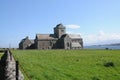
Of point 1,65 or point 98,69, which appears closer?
point 1,65

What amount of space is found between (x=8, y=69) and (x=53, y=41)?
145m

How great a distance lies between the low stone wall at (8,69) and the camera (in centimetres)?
422

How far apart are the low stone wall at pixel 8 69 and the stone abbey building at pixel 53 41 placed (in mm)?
140072

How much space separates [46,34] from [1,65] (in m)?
144

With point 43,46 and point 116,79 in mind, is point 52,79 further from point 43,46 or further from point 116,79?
point 43,46

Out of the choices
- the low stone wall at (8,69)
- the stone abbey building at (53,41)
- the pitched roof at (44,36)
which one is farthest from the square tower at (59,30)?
the low stone wall at (8,69)

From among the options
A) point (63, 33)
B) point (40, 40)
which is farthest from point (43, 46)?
point (63, 33)

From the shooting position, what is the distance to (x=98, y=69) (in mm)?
28312

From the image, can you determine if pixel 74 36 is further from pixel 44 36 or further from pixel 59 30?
pixel 44 36

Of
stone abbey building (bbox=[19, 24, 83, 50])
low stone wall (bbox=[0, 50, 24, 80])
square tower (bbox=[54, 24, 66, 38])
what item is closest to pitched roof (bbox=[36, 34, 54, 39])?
Result: stone abbey building (bbox=[19, 24, 83, 50])

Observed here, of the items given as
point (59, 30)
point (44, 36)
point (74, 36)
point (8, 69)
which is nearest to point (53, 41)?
point (44, 36)

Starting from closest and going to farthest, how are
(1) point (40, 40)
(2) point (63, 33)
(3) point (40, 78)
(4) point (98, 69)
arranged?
(3) point (40, 78)
(4) point (98, 69)
(1) point (40, 40)
(2) point (63, 33)

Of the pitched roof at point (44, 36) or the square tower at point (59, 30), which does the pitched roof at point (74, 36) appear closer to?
the square tower at point (59, 30)

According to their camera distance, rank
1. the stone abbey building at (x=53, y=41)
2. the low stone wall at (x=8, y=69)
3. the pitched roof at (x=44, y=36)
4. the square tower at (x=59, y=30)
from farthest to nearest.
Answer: the square tower at (x=59, y=30)
the stone abbey building at (x=53, y=41)
the pitched roof at (x=44, y=36)
the low stone wall at (x=8, y=69)
